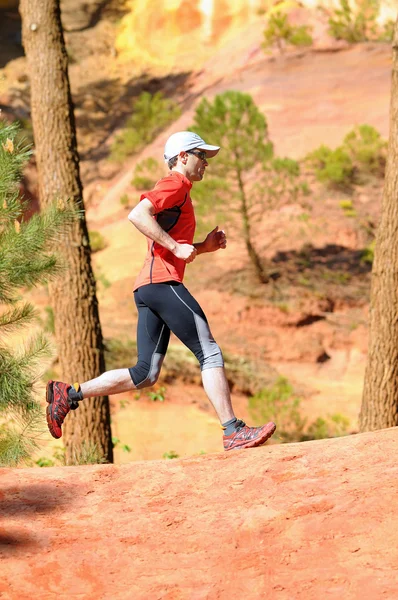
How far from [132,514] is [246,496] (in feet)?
1.76

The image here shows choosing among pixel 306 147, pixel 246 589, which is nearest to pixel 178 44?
pixel 306 147

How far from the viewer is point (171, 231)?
4.78 metres

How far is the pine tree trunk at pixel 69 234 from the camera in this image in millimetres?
7234

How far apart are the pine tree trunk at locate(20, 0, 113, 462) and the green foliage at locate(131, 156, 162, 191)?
15.7m

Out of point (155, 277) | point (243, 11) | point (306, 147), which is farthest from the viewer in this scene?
point (243, 11)

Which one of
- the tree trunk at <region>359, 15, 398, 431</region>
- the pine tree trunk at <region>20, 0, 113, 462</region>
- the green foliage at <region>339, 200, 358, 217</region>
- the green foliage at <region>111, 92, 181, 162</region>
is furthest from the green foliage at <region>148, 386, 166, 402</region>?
the green foliage at <region>111, 92, 181, 162</region>

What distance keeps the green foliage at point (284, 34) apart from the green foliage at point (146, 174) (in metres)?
6.56

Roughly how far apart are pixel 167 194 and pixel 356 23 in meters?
24.6

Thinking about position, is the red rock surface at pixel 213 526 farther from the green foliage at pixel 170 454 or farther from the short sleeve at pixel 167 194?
the green foliage at pixel 170 454

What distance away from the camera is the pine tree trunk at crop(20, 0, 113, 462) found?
7234 mm

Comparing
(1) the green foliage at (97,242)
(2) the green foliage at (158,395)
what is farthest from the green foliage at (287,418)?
(1) the green foliage at (97,242)

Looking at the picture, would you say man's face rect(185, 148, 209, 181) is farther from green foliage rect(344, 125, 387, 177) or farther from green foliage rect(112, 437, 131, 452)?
green foliage rect(344, 125, 387, 177)

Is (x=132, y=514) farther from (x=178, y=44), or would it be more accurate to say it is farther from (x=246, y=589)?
(x=178, y=44)

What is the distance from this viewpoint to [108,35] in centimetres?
3275
